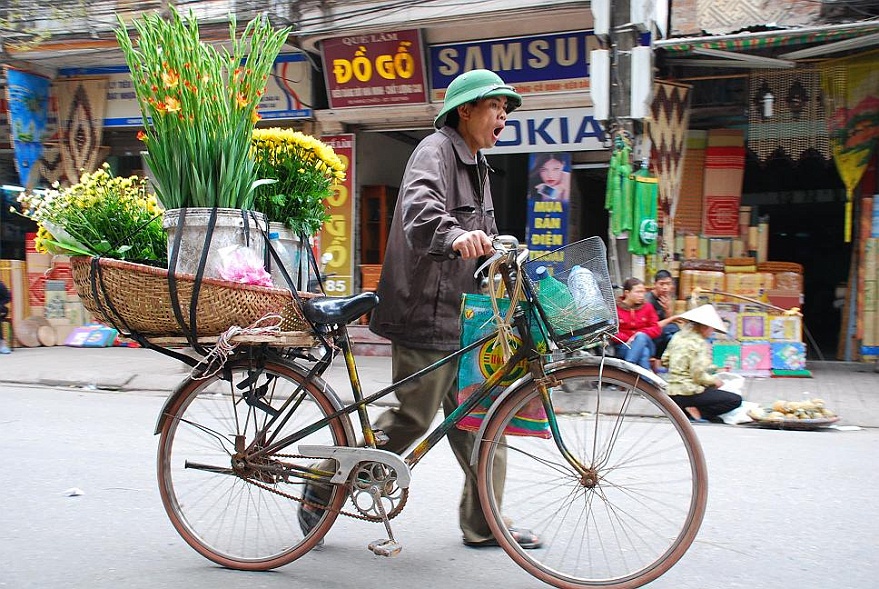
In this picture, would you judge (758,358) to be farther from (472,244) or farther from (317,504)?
(472,244)

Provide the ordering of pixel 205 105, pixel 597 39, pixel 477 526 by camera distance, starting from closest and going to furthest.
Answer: pixel 205 105
pixel 477 526
pixel 597 39

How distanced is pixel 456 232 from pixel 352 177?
27.3 ft

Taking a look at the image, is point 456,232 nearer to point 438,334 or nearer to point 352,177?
point 438,334

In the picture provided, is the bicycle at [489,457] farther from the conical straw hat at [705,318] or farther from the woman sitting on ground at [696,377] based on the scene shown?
the woman sitting on ground at [696,377]

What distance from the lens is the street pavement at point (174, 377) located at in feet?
24.4

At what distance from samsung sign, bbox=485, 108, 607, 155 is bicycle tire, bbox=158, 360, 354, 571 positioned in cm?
723

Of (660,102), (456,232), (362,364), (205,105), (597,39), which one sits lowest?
(362,364)

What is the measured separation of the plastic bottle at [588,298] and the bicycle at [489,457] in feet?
0.15

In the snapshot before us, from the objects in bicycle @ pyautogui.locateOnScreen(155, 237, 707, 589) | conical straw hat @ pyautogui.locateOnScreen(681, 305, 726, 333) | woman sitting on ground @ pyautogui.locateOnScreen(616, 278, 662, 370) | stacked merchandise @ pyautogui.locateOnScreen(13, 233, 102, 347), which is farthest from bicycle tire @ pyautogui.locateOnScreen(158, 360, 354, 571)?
stacked merchandise @ pyautogui.locateOnScreen(13, 233, 102, 347)

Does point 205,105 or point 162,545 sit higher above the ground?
point 205,105

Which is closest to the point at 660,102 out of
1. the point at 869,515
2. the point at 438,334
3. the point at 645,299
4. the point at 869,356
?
the point at 645,299

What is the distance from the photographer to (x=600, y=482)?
284cm

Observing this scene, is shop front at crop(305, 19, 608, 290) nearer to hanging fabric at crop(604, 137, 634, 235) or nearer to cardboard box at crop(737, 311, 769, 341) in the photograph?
hanging fabric at crop(604, 137, 634, 235)

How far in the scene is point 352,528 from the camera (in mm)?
3619
